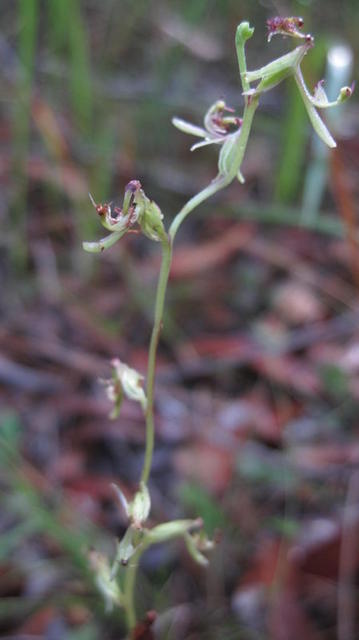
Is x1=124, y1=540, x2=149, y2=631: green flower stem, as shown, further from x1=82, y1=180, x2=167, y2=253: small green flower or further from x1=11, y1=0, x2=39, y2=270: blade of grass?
x1=11, y1=0, x2=39, y2=270: blade of grass

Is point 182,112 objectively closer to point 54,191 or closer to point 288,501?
point 54,191

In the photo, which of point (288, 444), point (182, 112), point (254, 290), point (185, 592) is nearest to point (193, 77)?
point (182, 112)

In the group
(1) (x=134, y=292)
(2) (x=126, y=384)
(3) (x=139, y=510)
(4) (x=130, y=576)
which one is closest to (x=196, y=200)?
(2) (x=126, y=384)

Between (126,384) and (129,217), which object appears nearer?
(129,217)

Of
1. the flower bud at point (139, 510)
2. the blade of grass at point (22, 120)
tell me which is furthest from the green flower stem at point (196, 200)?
the blade of grass at point (22, 120)

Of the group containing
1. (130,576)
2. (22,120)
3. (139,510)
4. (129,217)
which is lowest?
(130,576)

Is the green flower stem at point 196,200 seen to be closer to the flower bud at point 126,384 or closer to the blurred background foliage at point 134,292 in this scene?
the flower bud at point 126,384

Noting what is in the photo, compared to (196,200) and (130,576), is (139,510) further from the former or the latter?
(196,200)

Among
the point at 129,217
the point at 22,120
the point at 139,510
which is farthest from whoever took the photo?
the point at 22,120
